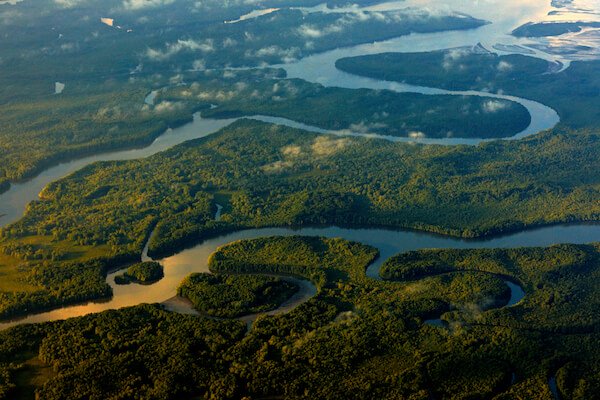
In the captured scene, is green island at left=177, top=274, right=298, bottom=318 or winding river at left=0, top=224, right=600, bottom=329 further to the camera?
winding river at left=0, top=224, right=600, bottom=329

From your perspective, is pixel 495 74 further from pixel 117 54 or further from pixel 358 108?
pixel 117 54

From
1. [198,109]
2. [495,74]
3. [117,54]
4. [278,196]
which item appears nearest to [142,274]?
[278,196]

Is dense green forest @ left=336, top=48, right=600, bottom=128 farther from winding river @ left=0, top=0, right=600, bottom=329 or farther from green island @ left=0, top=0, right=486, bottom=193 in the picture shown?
green island @ left=0, top=0, right=486, bottom=193

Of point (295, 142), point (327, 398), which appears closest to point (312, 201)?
point (295, 142)

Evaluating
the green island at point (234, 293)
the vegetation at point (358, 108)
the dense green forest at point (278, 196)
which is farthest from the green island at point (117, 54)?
the green island at point (234, 293)

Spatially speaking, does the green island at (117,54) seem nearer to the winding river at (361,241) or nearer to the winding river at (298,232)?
the winding river at (298,232)

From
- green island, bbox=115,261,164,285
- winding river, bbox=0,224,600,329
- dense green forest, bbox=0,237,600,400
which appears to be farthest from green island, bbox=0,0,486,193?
dense green forest, bbox=0,237,600,400
